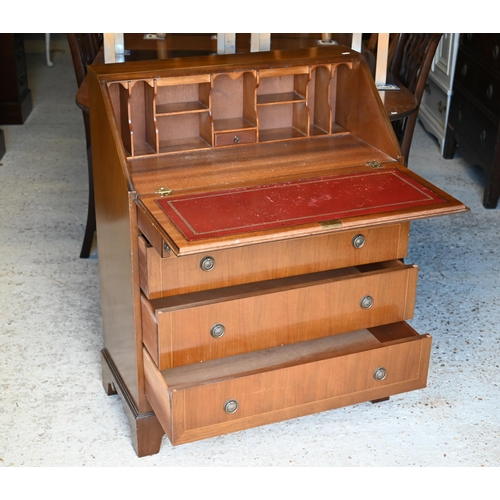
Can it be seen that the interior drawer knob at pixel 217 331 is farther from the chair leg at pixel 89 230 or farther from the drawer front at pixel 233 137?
the chair leg at pixel 89 230

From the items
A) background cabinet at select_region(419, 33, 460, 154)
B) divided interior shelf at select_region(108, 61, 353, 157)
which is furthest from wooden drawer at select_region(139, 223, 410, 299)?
background cabinet at select_region(419, 33, 460, 154)

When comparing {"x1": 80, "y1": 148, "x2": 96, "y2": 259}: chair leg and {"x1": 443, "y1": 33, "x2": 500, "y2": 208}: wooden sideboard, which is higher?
{"x1": 443, "y1": 33, "x2": 500, "y2": 208}: wooden sideboard

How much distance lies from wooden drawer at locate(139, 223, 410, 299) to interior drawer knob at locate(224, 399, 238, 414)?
0.30m

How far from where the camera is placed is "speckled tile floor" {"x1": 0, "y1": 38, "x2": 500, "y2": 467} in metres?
2.03

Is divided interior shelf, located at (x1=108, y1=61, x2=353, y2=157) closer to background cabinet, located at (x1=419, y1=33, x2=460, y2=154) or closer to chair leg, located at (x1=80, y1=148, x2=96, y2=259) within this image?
chair leg, located at (x1=80, y1=148, x2=96, y2=259)

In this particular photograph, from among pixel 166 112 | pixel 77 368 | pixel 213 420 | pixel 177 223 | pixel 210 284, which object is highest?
pixel 166 112

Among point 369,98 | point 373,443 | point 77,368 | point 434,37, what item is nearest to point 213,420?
point 373,443

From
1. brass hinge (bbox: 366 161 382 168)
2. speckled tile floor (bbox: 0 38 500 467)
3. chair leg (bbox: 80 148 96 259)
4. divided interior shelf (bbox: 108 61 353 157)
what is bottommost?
speckled tile floor (bbox: 0 38 500 467)

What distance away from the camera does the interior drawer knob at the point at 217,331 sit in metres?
1.81

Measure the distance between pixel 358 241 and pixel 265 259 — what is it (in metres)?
0.25

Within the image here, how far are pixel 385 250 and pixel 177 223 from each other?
63 cm

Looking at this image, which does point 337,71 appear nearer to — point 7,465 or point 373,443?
point 373,443

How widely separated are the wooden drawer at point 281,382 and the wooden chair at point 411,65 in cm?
102

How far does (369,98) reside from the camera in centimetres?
206
